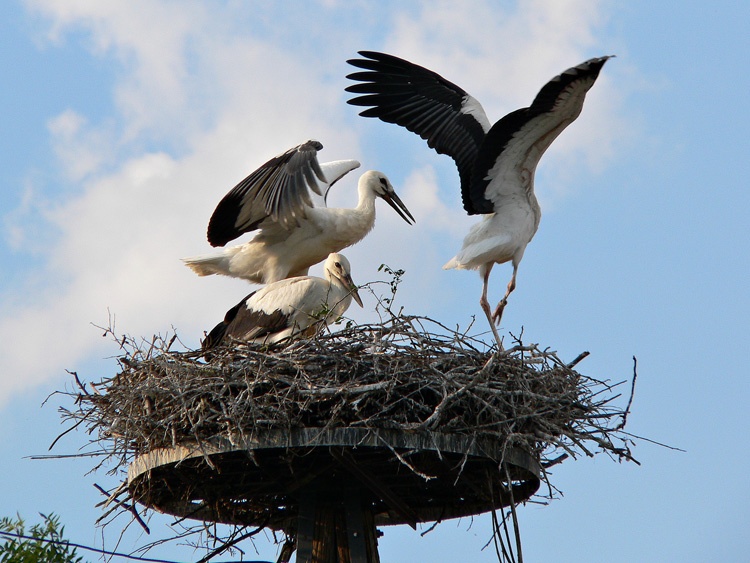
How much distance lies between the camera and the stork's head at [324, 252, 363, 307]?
924cm

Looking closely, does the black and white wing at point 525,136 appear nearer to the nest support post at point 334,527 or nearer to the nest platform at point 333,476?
the nest platform at point 333,476

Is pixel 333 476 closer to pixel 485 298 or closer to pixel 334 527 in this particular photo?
pixel 334 527

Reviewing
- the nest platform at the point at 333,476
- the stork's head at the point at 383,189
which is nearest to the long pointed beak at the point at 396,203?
the stork's head at the point at 383,189

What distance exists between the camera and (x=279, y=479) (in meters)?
7.95

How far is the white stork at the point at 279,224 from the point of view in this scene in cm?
917

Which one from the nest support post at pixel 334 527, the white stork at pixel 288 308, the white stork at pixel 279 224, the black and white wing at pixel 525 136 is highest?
the white stork at pixel 279 224

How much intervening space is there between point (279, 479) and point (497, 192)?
2876mm

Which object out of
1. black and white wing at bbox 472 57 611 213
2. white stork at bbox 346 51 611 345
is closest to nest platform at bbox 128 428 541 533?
white stork at bbox 346 51 611 345

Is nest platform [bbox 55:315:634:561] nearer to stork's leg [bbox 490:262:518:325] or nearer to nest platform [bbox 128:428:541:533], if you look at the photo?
nest platform [bbox 128:428:541:533]

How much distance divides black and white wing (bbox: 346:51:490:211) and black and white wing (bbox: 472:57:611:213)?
96cm

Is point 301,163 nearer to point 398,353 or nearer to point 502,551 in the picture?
point 398,353

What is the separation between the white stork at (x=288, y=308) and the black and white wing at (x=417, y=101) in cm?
172

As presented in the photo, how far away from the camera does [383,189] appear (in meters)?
10.8

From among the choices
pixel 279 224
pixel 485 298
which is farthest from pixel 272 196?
pixel 485 298
